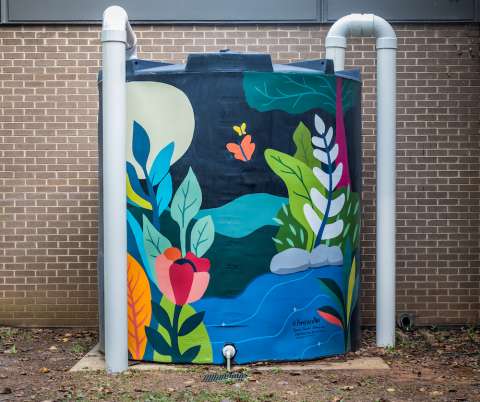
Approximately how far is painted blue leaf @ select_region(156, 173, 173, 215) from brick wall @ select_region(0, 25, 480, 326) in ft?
7.72

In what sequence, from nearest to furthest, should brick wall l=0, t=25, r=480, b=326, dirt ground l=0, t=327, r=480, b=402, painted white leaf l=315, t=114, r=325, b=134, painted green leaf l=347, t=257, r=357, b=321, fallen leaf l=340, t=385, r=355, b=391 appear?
1. dirt ground l=0, t=327, r=480, b=402
2. fallen leaf l=340, t=385, r=355, b=391
3. painted white leaf l=315, t=114, r=325, b=134
4. painted green leaf l=347, t=257, r=357, b=321
5. brick wall l=0, t=25, r=480, b=326

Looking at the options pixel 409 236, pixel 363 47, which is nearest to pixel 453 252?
pixel 409 236

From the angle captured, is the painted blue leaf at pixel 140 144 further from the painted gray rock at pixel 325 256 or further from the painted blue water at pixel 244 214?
the painted gray rock at pixel 325 256

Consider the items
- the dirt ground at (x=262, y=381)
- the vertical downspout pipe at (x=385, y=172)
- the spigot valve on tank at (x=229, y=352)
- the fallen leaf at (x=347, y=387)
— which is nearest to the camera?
the dirt ground at (x=262, y=381)

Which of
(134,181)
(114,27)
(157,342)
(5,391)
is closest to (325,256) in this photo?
(157,342)

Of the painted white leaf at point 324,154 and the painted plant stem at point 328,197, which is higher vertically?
Answer: the painted white leaf at point 324,154

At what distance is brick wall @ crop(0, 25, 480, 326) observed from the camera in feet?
30.4

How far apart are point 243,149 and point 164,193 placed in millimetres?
→ 825

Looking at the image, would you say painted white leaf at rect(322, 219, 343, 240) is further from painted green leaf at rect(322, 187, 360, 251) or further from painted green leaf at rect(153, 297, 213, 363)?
painted green leaf at rect(153, 297, 213, 363)

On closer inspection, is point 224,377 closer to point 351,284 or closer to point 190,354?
point 190,354

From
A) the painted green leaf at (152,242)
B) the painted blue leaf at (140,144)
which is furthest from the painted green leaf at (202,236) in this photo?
the painted blue leaf at (140,144)

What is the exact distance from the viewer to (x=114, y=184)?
6.92 metres

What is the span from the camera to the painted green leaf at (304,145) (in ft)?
23.8

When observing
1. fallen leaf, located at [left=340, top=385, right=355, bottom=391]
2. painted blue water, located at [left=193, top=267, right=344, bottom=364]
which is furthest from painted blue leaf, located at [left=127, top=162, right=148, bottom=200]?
fallen leaf, located at [left=340, top=385, right=355, bottom=391]
